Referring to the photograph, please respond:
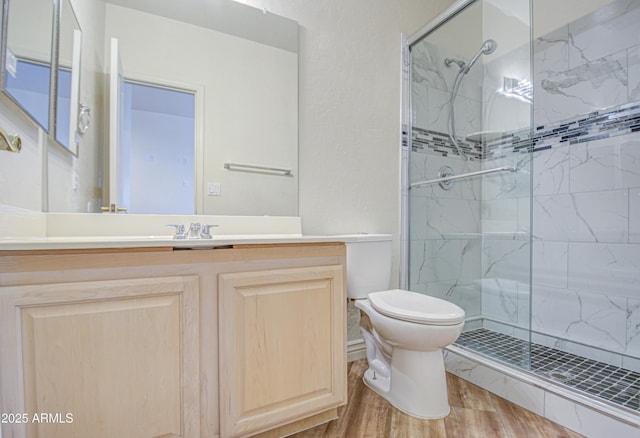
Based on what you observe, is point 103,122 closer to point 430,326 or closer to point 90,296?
point 90,296

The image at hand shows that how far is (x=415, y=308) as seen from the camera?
1.50m

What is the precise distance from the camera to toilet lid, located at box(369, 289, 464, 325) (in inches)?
51.4

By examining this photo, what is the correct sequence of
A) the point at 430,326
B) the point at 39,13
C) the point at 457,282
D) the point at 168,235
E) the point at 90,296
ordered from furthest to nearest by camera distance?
the point at 457,282 → the point at 168,235 → the point at 430,326 → the point at 39,13 → the point at 90,296

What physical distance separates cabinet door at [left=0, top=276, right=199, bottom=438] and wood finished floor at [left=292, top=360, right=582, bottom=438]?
0.59m

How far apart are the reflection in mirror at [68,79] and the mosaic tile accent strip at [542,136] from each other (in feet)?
6.11

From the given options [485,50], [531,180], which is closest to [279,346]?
[531,180]

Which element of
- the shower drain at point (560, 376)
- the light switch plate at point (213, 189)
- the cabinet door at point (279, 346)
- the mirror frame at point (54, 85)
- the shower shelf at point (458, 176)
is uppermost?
the mirror frame at point (54, 85)

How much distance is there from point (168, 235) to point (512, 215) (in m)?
1.82

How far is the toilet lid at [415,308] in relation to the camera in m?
1.30

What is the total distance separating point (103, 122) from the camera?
1385mm

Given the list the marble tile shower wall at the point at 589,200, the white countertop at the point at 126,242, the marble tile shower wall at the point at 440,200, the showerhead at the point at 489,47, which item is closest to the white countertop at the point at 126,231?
the white countertop at the point at 126,242

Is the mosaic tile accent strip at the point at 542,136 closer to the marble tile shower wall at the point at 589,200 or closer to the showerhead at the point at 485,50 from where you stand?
the marble tile shower wall at the point at 589,200

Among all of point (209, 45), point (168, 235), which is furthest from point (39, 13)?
point (168, 235)

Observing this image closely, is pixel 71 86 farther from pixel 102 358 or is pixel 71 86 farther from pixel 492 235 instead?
pixel 492 235
